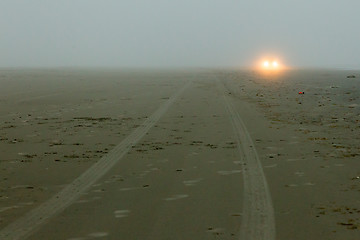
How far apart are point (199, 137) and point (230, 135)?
105cm

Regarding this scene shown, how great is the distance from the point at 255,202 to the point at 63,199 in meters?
3.17

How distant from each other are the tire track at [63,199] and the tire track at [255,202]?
282cm

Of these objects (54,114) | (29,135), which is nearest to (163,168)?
(29,135)

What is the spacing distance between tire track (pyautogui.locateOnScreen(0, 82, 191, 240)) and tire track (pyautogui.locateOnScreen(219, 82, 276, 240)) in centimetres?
282

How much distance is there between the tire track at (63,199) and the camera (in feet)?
18.4

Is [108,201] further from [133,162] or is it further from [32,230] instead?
[133,162]

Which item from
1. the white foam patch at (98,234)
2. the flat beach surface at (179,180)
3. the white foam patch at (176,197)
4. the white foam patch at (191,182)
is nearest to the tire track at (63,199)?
the flat beach surface at (179,180)

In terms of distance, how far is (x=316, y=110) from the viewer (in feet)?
70.0

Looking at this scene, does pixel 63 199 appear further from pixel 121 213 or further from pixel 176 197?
pixel 176 197

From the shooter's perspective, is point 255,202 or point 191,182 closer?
point 255,202

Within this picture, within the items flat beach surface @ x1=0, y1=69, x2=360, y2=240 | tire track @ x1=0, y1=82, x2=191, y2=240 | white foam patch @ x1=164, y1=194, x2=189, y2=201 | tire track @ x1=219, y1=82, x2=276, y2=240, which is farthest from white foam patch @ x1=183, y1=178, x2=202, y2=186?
tire track @ x1=0, y1=82, x2=191, y2=240

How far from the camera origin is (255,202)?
6828mm

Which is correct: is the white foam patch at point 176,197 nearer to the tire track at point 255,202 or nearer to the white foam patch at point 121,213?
the white foam patch at point 121,213

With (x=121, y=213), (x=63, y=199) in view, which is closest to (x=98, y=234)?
(x=121, y=213)
